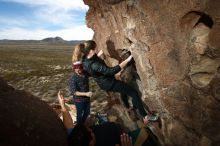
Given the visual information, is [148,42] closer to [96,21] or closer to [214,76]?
[214,76]

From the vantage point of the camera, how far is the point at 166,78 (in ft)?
30.1

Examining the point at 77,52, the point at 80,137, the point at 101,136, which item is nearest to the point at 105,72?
the point at 77,52

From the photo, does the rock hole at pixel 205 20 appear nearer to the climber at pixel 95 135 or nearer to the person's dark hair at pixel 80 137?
the climber at pixel 95 135

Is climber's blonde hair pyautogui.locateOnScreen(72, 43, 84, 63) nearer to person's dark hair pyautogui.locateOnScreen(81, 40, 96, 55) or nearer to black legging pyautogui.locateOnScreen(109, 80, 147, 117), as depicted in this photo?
person's dark hair pyautogui.locateOnScreen(81, 40, 96, 55)

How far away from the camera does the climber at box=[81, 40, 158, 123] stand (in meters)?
9.81

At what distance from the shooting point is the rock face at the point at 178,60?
7.93 metres

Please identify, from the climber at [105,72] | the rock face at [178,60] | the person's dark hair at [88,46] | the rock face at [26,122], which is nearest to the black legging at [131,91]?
the climber at [105,72]

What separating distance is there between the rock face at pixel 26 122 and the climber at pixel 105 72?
289 centimetres

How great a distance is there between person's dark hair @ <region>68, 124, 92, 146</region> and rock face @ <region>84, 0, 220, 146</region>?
311 cm

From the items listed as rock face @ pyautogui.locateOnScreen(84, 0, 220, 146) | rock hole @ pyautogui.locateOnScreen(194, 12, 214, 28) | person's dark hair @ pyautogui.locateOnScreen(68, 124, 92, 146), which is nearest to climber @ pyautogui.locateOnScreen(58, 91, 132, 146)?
person's dark hair @ pyautogui.locateOnScreen(68, 124, 92, 146)

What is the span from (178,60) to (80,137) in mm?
3423

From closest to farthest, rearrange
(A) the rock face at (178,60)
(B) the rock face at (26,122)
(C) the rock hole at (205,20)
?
(B) the rock face at (26,122) → (C) the rock hole at (205,20) → (A) the rock face at (178,60)

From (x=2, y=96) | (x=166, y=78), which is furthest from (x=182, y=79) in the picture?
(x=2, y=96)

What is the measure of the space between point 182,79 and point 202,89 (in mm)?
659
